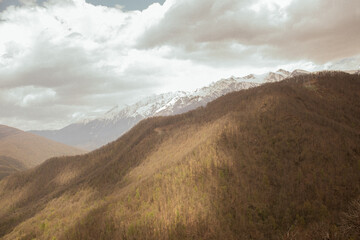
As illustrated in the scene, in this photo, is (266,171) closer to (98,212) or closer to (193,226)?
(193,226)

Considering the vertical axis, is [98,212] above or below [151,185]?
below

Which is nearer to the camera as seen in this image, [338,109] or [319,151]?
[319,151]

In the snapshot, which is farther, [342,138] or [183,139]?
[183,139]

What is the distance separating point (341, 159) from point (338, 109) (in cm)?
6587

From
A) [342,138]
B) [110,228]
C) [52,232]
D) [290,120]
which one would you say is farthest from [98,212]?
[342,138]

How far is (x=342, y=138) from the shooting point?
305 ft

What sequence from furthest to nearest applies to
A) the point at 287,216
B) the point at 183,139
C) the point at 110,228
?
the point at 183,139
the point at 110,228
the point at 287,216

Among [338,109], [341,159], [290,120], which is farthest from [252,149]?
[338,109]

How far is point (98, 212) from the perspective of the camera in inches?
5261

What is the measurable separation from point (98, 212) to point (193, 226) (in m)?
80.9

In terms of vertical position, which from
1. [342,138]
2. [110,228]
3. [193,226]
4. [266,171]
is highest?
[342,138]

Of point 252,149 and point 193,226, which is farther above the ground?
point 252,149

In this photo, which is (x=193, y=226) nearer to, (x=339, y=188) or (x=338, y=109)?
(x=339, y=188)

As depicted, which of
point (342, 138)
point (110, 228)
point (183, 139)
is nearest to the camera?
point (342, 138)
